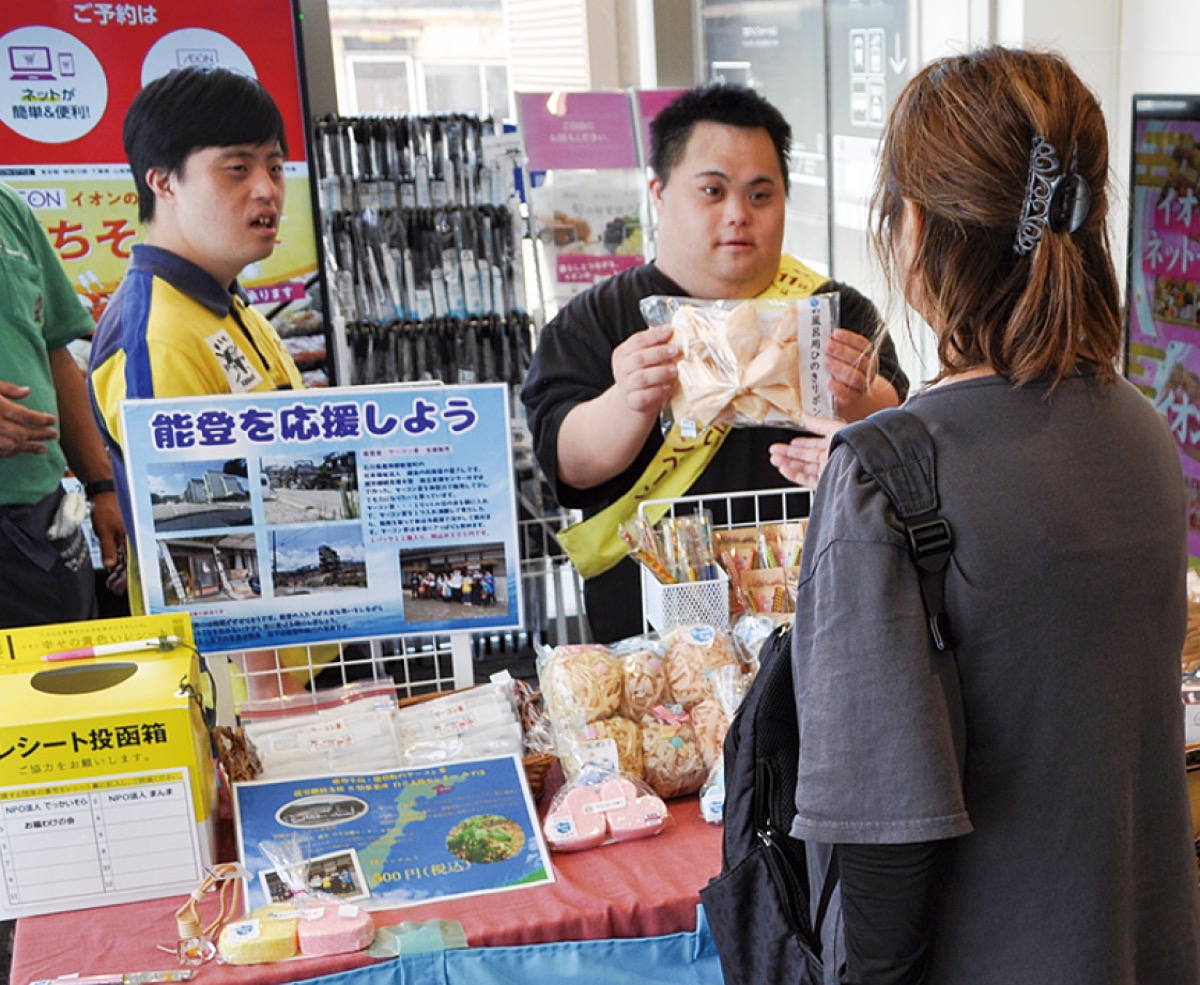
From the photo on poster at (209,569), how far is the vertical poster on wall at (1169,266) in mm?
2320

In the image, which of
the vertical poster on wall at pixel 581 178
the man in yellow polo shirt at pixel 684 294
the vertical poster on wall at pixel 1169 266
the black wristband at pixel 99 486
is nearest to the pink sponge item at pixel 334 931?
the man in yellow polo shirt at pixel 684 294

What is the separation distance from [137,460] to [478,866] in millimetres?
771

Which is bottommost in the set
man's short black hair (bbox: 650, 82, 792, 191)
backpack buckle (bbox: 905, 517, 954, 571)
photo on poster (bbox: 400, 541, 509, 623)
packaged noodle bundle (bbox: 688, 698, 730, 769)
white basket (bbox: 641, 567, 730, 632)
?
packaged noodle bundle (bbox: 688, 698, 730, 769)

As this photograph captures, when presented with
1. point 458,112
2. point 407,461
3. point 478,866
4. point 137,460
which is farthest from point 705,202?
point 458,112

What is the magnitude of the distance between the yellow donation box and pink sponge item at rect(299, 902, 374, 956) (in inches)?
8.3

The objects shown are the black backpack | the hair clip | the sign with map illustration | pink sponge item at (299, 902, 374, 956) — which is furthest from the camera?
the sign with map illustration

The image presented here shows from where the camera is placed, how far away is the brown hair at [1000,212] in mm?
1054

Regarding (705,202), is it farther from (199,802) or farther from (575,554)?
(199,802)

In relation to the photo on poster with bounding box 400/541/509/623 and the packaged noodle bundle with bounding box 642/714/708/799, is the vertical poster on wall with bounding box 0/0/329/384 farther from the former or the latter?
the packaged noodle bundle with bounding box 642/714/708/799

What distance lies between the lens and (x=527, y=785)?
1.73 metres

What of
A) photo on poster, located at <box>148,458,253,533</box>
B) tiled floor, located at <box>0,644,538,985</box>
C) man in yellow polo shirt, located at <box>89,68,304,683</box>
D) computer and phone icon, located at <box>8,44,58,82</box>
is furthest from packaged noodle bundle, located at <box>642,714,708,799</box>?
computer and phone icon, located at <box>8,44,58,82</box>

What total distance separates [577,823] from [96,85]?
11.6 ft

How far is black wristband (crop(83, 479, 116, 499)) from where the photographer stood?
4027mm

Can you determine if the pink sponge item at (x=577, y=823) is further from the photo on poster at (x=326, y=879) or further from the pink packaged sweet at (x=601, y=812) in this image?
the photo on poster at (x=326, y=879)
